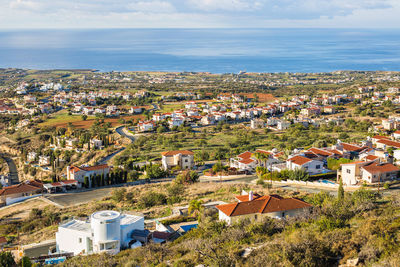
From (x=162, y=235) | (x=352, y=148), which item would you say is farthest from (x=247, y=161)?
(x=162, y=235)

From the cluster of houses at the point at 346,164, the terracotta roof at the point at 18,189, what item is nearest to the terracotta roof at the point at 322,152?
the cluster of houses at the point at 346,164

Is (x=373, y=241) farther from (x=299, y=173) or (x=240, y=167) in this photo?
(x=240, y=167)

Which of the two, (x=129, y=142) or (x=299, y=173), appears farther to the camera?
(x=129, y=142)

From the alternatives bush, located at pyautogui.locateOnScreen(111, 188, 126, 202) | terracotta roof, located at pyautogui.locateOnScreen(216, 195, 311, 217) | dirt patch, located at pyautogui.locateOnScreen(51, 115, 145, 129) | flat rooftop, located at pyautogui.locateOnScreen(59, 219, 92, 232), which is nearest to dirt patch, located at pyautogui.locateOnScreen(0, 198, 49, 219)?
bush, located at pyautogui.locateOnScreen(111, 188, 126, 202)

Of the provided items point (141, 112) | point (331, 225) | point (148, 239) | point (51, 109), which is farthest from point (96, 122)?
point (331, 225)

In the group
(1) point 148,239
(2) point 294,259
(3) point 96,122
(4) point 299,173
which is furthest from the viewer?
(3) point 96,122

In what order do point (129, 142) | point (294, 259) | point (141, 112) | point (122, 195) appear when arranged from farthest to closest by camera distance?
point (141, 112) → point (129, 142) → point (122, 195) → point (294, 259)
